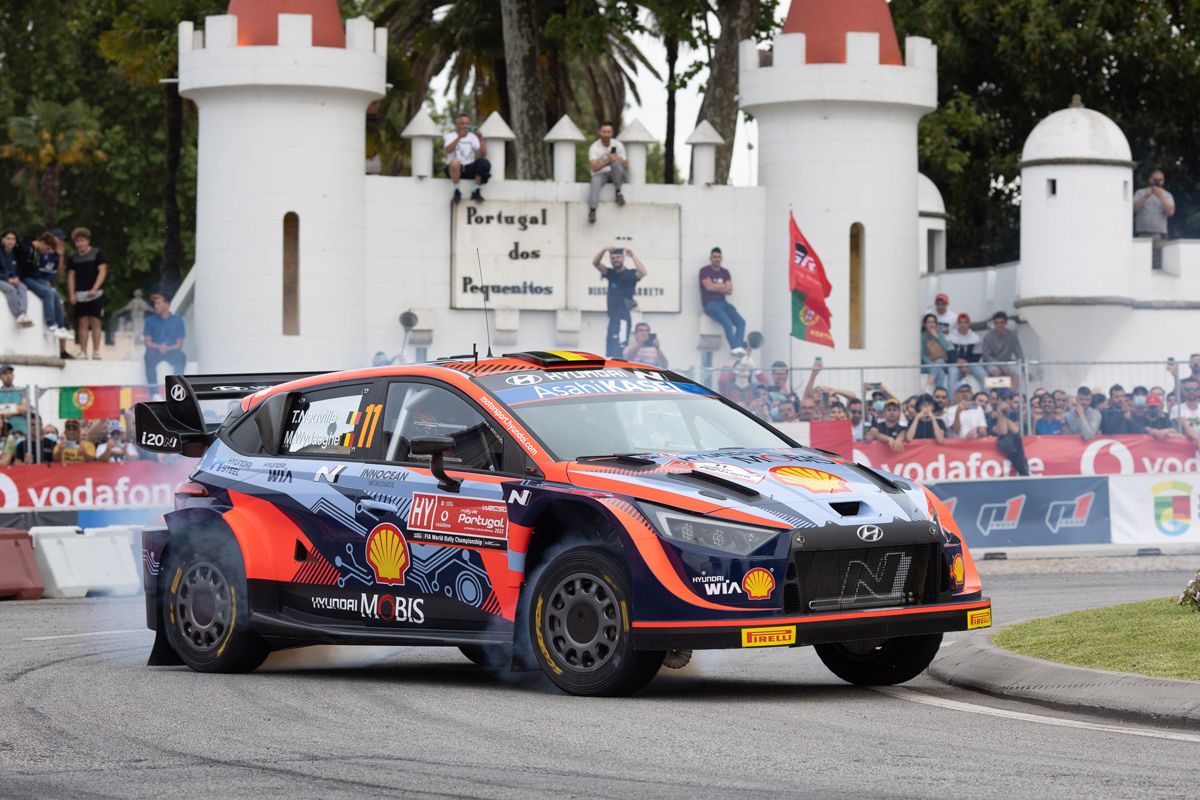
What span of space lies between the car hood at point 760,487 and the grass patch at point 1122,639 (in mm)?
1204

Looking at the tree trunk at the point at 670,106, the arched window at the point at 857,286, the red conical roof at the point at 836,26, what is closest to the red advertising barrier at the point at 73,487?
the arched window at the point at 857,286

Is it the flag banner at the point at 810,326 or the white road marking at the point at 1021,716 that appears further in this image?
the flag banner at the point at 810,326

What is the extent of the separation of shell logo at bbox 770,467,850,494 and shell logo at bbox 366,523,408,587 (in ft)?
6.82

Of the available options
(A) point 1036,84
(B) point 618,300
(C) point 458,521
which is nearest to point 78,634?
(C) point 458,521

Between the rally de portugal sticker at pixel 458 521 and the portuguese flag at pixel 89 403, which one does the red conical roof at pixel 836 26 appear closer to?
the portuguese flag at pixel 89 403

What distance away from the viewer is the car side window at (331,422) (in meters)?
12.2

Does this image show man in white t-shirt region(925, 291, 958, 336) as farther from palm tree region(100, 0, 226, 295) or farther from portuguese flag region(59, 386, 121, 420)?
palm tree region(100, 0, 226, 295)

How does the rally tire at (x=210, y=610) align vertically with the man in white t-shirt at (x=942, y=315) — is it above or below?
below

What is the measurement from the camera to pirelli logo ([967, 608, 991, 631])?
10977mm

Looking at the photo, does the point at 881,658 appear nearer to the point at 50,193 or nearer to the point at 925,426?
the point at 925,426

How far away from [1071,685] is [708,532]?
1.91 meters

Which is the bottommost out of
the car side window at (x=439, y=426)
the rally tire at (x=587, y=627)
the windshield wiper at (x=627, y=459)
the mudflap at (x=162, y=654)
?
the mudflap at (x=162, y=654)

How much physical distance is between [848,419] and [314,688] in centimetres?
1626

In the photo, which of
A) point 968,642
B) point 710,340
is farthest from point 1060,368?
point 968,642
